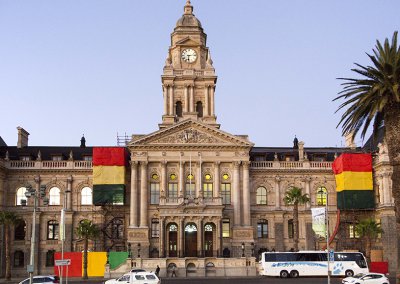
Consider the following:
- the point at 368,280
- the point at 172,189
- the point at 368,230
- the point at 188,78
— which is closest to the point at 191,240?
the point at 172,189

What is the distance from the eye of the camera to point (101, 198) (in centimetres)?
9181

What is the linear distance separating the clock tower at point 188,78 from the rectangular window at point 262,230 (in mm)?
17720

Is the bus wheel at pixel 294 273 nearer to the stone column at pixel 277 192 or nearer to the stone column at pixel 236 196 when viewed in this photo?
the stone column at pixel 236 196

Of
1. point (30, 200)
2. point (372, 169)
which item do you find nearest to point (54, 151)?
point (30, 200)

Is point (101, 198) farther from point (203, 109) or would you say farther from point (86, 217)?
point (203, 109)

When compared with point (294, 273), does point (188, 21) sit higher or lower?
higher

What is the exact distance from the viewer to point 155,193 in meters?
92.9

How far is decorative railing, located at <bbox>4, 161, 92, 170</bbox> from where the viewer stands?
9588 cm

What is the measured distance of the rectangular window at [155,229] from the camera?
9150 cm

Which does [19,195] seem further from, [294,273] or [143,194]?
[294,273]

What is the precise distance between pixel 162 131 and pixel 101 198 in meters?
13.6

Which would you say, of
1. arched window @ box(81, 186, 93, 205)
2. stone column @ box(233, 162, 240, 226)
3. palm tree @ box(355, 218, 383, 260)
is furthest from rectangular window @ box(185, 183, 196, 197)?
palm tree @ box(355, 218, 383, 260)

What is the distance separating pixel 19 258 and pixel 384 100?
218 ft

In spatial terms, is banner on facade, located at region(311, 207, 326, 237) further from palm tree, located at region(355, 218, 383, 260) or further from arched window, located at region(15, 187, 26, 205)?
arched window, located at region(15, 187, 26, 205)
